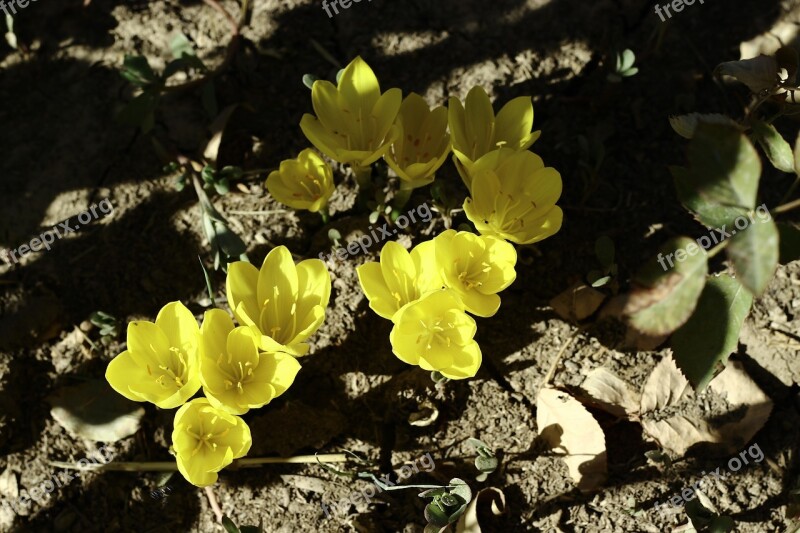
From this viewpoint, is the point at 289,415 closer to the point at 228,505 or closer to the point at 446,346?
the point at 228,505

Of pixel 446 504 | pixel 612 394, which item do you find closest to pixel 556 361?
pixel 612 394

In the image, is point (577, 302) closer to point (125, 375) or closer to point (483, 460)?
point (483, 460)

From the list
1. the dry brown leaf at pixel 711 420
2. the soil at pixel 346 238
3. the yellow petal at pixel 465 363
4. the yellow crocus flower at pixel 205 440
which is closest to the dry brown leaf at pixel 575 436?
the soil at pixel 346 238

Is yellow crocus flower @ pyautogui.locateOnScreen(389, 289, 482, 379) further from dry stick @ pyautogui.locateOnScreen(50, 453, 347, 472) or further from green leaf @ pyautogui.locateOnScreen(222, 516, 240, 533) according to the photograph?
green leaf @ pyautogui.locateOnScreen(222, 516, 240, 533)

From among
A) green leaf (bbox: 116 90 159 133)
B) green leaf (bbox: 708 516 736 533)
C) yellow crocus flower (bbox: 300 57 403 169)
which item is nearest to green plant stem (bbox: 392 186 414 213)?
yellow crocus flower (bbox: 300 57 403 169)

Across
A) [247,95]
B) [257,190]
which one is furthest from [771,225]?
[247,95]

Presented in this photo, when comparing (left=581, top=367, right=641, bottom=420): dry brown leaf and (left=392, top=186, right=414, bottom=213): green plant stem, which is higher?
(left=392, top=186, right=414, bottom=213): green plant stem

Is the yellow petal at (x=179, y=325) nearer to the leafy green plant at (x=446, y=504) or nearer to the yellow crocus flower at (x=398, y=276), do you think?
the yellow crocus flower at (x=398, y=276)
